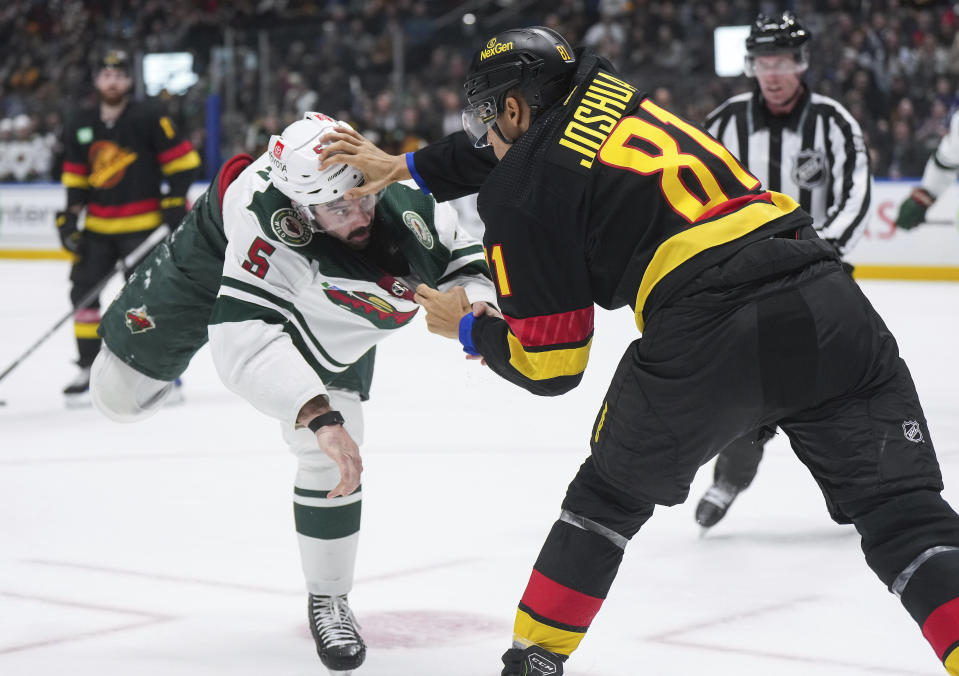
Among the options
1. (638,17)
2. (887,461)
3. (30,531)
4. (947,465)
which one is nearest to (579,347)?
(887,461)

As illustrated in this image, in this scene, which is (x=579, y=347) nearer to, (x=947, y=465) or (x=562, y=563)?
(x=562, y=563)

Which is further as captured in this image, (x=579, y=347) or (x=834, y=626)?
(x=834, y=626)

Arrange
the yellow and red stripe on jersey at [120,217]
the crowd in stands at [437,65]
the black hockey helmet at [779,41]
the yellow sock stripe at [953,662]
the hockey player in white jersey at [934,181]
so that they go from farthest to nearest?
the crowd in stands at [437,65]
the yellow and red stripe on jersey at [120,217]
the hockey player in white jersey at [934,181]
the black hockey helmet at [779,41]
the yellow sock stripe at [953,662]

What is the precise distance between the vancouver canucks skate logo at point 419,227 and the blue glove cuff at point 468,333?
1.58 ft

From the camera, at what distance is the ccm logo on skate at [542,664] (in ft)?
7.27

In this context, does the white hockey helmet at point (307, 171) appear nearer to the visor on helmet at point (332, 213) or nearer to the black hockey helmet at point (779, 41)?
the visor on helmet at point (332, 213)

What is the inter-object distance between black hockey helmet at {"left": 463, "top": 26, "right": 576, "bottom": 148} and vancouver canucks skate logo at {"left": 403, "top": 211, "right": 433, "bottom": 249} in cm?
62

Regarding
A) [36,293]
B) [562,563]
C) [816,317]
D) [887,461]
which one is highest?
[816,317]

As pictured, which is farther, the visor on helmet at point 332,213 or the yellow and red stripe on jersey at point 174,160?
the yellow and red stripe on jersey at point 174,160

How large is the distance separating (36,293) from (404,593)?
29.4ft

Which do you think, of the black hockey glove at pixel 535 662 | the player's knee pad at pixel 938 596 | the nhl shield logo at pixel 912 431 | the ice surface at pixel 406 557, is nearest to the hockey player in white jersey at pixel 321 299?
the ice surface at pixel 406 557

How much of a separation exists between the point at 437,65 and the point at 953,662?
13269 mm

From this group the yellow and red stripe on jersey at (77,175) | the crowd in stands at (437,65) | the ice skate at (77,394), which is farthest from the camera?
the crowd in stands at (437,65)

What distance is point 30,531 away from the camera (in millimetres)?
4039
